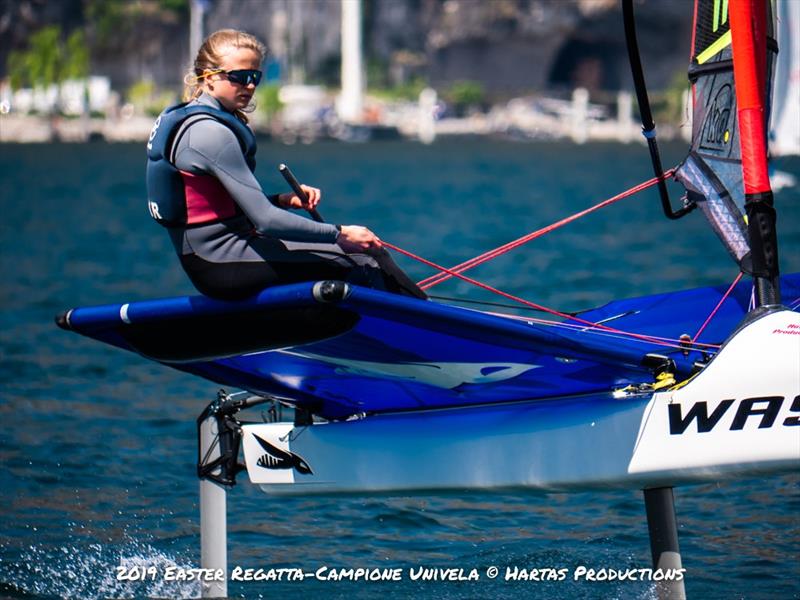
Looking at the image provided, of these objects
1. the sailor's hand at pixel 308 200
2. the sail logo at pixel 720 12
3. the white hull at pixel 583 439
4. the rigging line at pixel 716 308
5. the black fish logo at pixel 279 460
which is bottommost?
the black fish logo at pixel 279 460

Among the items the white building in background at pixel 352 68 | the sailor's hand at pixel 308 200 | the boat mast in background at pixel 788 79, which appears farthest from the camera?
the white building in background at pixel 352 68

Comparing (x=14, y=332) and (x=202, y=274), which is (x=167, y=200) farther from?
(x=14, y=332)

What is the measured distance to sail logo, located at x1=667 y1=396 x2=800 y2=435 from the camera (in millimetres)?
4684

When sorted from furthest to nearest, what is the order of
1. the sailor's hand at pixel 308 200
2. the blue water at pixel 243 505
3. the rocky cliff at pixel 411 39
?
the rocky cliff at pixel 411 39 < the blue water at pixel 243 505 < the sailor's hand at pixel 308 200

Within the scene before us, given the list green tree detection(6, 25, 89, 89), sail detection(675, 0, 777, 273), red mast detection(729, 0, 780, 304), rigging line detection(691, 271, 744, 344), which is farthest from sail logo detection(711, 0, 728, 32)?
green tree detection(6, 25, 89, 89)

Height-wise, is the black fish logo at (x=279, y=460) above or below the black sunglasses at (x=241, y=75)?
below

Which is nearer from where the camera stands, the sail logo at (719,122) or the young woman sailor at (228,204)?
the young woman sailor at (228,204)

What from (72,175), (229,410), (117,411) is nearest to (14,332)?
(117,411)

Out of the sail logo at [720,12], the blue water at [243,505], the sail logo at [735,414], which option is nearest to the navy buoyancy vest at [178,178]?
the blue water at [243,505]

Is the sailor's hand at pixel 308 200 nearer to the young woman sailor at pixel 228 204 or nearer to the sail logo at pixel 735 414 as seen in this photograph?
the young woman sailor at pixel 228 204

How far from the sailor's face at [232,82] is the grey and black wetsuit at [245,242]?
0.03 m

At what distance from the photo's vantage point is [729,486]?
7836 mm

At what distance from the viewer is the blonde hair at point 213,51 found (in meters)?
4.70

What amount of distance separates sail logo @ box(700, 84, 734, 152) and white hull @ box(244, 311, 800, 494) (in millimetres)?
1298
